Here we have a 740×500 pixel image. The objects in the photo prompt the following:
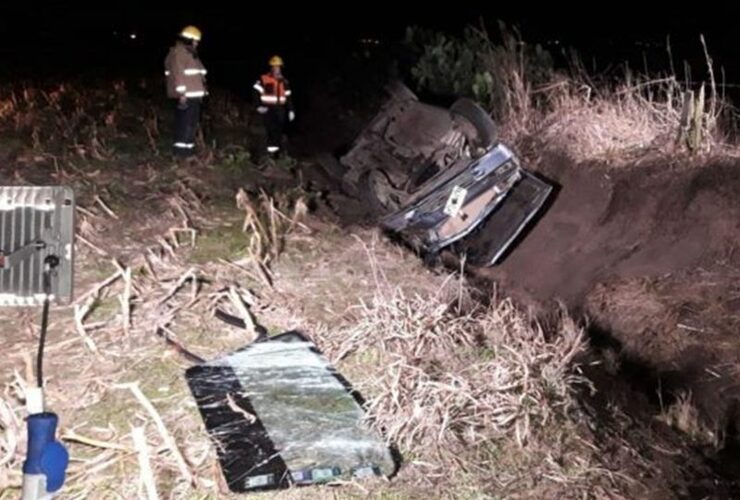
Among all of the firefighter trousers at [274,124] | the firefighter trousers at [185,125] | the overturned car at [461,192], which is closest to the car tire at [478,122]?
the overturned car at [461,192]

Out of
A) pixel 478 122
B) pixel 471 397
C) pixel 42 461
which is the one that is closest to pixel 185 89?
pixel 478 122

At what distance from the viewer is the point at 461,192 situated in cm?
747

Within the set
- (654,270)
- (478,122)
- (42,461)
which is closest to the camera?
(42,461)

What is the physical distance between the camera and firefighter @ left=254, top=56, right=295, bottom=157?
10328 mm

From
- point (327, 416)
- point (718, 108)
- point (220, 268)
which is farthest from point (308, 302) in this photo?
point (718, 108)

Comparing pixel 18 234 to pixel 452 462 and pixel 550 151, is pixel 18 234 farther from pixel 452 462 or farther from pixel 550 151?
pixel 550 151

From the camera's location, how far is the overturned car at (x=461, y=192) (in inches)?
296

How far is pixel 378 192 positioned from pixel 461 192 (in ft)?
5.82

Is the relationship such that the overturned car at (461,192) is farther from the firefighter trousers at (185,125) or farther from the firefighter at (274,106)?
the firefighter trousers at (185,125)

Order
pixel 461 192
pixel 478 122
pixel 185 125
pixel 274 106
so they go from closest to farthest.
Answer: pixel 461 192 < pixel 478 122 < pixel 185 125 < pixel 274 106

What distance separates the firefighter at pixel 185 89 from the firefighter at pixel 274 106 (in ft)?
3.45

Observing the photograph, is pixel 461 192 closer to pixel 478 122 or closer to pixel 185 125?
pixel 478 122

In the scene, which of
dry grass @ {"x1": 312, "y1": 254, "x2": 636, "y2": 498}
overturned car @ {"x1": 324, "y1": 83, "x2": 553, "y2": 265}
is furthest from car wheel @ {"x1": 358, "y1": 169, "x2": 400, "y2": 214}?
dry grass @ {"x1": 312, "y1": 254, "x2": 636, "y2": 498}

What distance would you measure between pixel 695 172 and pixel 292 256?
3851 millimetres
